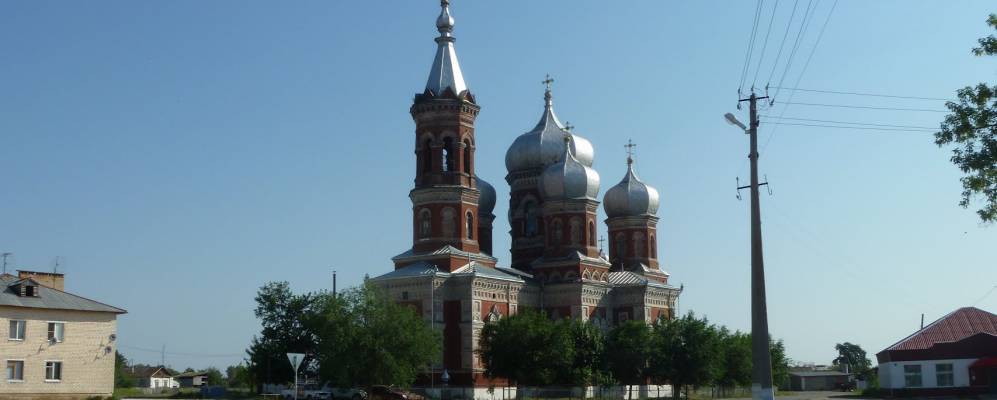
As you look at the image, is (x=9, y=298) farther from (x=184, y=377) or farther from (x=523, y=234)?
(x=184, y=377)

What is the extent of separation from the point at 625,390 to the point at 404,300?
15.3 meters

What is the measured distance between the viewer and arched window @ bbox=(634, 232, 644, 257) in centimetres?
7944

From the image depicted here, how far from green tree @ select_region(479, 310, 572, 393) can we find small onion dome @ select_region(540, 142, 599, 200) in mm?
15959

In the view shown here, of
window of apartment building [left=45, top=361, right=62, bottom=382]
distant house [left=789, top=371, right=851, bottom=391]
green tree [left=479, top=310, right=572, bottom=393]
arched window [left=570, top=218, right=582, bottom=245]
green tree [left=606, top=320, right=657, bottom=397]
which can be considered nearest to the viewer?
window of apartment building [left=45, top=361, right=62, bottom=382]

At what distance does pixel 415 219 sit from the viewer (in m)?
66.8

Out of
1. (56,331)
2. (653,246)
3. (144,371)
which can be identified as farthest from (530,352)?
(144,371)

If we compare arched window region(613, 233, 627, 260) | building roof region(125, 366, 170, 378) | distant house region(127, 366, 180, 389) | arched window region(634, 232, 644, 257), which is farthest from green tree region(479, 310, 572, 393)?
building roof region(125, 366, 170, 378)

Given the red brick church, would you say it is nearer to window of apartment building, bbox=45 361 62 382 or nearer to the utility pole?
window of apartment building, bbox=45 361 62 382

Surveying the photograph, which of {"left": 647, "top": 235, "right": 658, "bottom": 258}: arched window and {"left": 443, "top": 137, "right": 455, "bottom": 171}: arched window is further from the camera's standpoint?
{"left": 647, "top": 235, "right": 658, "bottom": 258}: arched window

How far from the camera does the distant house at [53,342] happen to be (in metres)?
46.6

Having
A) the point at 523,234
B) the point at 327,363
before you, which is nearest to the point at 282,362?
the point at 327,363

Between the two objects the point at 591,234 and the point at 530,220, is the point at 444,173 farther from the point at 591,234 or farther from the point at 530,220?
the point at 530,220

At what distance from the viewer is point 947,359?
6200 cm

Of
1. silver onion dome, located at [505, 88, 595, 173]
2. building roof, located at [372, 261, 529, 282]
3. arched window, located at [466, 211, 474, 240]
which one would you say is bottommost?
building roof, located at [372, 261, 529, 282]
